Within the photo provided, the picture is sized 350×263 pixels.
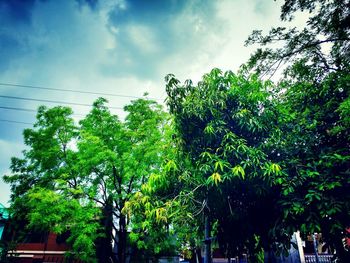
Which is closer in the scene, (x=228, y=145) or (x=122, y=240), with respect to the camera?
(x=228, y=145)

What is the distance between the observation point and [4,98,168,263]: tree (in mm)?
10828

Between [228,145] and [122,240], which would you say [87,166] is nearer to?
[122,240]

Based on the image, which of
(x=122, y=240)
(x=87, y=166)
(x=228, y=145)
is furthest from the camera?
(x=122, y=240)

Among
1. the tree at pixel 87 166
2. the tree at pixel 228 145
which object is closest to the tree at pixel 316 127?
the tree at pixel 228 145

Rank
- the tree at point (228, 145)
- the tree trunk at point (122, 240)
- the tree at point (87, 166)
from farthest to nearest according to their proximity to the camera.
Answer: the tree trunk at point (122, 240), the tree at point (87, 166), the tree at point (228, 145)

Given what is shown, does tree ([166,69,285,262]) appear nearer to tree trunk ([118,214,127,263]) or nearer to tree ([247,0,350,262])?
tree ([247,0,350,262])

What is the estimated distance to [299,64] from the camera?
7.73 meters

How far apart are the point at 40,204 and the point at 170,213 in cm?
731

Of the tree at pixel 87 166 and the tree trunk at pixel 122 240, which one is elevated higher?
the tree at pixel 87 166

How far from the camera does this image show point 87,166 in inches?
465

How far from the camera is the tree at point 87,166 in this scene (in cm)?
1083

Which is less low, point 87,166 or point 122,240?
point 87,166

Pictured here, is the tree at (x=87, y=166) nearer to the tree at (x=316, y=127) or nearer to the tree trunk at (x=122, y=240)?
the tree trunk at (x=122, y=240)

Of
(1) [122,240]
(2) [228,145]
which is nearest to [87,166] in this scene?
(1) [122,240]
